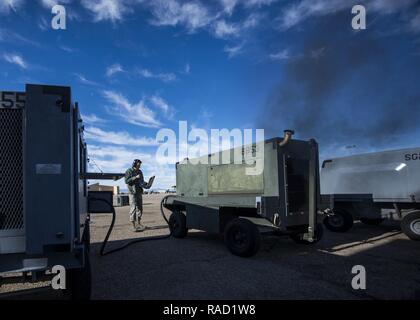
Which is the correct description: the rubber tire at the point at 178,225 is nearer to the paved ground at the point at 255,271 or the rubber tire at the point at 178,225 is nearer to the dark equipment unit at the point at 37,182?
the paved ground at the point at 255,271

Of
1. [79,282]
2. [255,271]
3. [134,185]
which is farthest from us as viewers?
[134,185]

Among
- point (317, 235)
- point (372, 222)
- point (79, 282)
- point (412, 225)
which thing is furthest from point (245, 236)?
point (372, 222)

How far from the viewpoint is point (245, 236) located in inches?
256

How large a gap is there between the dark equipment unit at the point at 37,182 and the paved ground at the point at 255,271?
0.40 metres

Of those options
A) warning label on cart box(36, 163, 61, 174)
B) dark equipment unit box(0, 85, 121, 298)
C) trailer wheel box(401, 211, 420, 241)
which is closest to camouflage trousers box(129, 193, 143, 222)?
dark equipment unit box(0, 85, 121, 298)

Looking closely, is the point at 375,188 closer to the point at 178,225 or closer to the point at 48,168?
the point at 178,225

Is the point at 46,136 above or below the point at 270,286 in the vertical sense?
above

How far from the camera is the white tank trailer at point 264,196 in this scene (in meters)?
6.45

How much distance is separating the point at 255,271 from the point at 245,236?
1073mm
